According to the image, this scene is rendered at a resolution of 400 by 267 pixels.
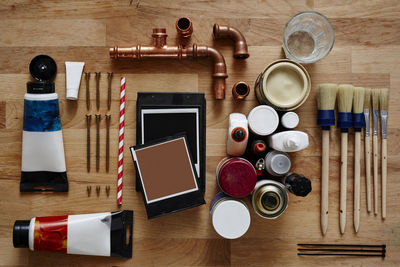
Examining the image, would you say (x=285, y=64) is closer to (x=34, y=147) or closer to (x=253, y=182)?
(x=253, y=182)

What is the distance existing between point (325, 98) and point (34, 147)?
0.94 meters

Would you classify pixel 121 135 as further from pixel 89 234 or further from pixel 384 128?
pixel 384 128

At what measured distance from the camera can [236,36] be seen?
3.17 ft

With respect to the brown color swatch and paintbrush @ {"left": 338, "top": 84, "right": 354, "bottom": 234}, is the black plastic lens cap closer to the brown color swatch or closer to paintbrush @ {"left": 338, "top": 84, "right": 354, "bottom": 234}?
the brown color swatch

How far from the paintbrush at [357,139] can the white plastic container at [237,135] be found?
0.36m

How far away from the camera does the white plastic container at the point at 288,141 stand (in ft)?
2.71

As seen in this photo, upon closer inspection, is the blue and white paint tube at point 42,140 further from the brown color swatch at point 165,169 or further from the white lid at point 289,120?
the white lid at point 289,120

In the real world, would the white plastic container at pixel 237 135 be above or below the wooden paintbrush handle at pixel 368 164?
above

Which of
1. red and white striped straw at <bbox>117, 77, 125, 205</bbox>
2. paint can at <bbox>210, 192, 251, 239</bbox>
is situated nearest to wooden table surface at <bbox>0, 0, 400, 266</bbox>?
red and white striped straw at <bbox>117, 77, 125, 205</bbox>

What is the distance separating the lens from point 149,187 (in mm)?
941

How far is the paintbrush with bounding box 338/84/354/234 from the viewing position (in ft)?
3.16

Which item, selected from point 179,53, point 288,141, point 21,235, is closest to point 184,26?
point 179,53

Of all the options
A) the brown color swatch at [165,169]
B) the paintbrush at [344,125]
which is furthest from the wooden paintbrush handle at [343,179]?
the brown color swatch at [165,169]

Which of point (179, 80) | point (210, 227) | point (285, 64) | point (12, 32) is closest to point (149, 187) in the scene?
point (210, 227)
